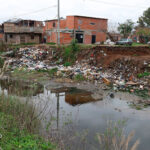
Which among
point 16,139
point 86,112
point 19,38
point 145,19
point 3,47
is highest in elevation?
point 145,19

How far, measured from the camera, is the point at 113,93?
31.5 feet

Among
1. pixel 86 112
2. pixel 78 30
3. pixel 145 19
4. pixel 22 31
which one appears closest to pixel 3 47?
pixel 22 31

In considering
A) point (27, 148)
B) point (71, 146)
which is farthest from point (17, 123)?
point (71, 146)

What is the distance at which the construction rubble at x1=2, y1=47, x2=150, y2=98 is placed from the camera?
10516 millimetres

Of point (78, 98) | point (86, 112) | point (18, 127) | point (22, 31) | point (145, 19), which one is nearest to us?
point (18, 127)

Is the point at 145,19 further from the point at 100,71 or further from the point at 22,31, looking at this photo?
the point at 100,71

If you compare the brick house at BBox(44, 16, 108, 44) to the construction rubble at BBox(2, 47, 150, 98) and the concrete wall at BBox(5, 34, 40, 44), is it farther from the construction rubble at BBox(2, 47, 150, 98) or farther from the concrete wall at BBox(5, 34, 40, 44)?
the construction rubble at BBox(2, 47, 150, 98)

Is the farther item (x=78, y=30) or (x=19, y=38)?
(x=19, y=38)

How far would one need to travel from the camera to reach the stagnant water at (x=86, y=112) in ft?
18.2

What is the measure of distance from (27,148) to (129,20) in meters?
28.5

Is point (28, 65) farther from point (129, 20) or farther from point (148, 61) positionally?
point (129, 20)

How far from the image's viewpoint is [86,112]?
7422 millimetres

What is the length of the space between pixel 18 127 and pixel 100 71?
361 inches

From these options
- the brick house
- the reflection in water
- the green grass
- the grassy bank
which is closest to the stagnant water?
the reflection in water
